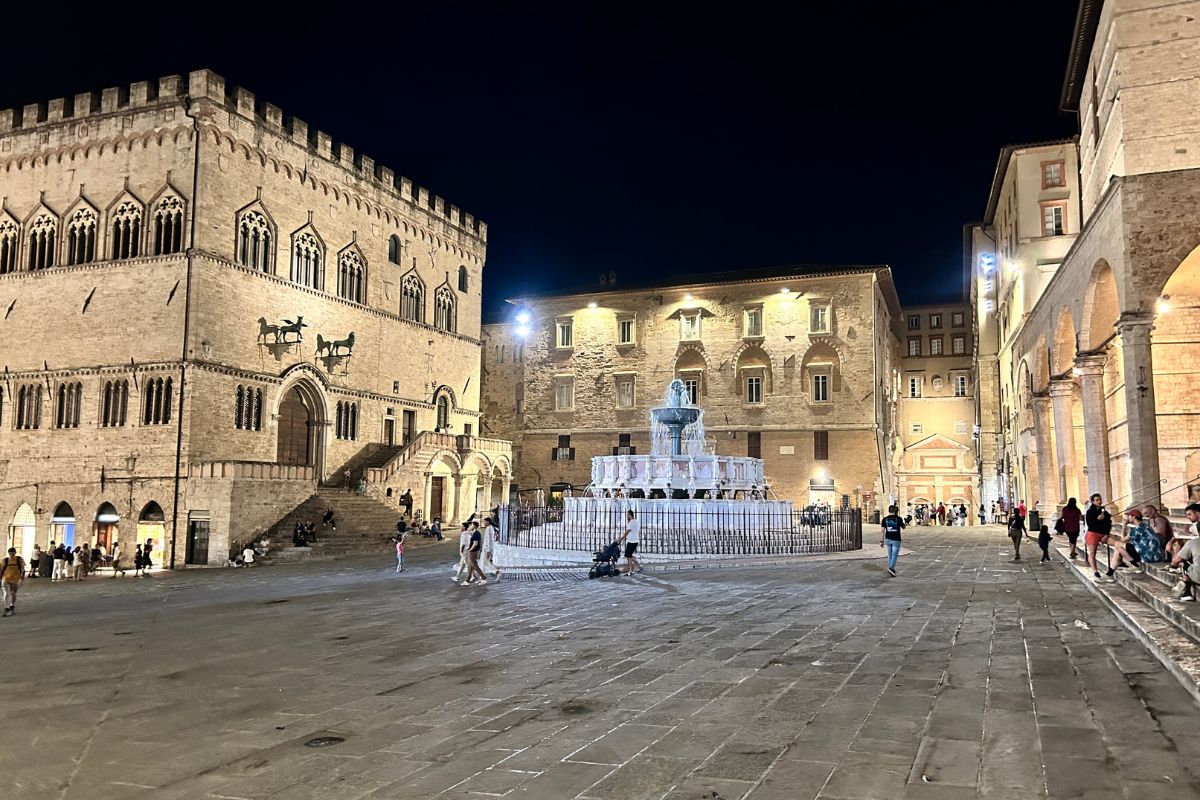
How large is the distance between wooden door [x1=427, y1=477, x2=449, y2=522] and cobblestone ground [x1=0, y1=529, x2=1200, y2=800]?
24949 mm

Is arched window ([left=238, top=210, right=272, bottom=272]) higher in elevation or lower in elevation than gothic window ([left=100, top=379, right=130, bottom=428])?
higher

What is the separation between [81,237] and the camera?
29875 mm

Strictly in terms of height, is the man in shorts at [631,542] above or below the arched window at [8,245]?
below

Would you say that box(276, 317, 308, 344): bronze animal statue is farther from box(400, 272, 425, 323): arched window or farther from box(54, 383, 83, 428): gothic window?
box(400, 272, 425, 323): arched window

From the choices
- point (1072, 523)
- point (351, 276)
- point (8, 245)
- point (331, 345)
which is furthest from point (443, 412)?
point (1072, 523)

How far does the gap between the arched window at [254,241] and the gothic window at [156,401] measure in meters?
5.09

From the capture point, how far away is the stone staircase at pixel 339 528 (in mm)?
26891

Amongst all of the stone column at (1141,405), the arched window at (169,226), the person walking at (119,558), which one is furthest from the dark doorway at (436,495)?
the stone column at (1141,405)

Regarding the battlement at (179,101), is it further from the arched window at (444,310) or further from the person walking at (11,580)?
the person walking at (11,580)

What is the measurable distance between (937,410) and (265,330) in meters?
49.5

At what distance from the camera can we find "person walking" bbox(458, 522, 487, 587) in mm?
15227

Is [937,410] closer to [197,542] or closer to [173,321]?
[197,542]

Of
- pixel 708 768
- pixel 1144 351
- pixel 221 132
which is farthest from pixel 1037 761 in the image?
pixel 221 132

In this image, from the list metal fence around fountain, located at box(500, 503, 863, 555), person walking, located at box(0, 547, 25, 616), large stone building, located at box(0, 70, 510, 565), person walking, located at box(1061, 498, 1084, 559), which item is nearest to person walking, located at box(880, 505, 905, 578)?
metal fence around fountain, located at box(500, 503, 863, 555)
